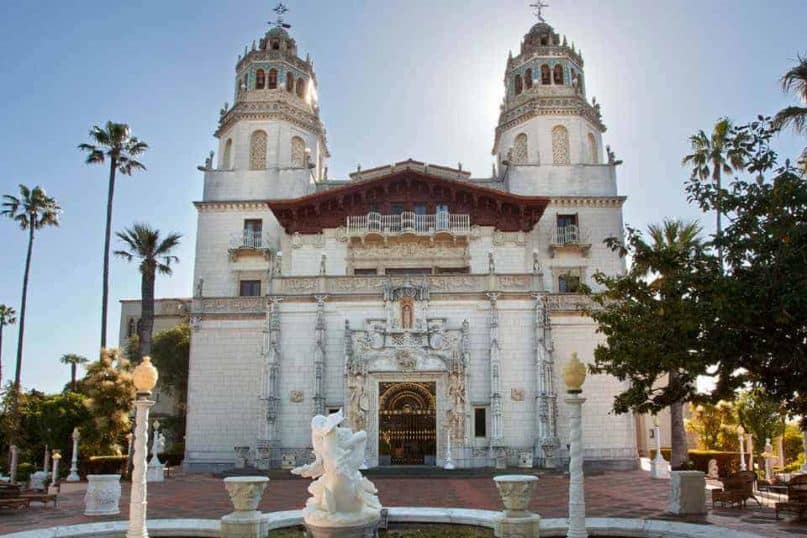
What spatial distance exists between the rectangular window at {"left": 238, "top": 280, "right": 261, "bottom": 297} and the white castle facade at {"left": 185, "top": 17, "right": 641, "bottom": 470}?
112 millimetres

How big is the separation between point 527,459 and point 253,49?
97.0ft

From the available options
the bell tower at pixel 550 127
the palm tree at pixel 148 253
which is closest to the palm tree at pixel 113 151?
the palm tree at pixel 148 253

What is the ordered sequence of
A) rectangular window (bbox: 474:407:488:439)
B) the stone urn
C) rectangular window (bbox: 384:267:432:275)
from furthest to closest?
rectangular window (bbox: 384:267:432:275) → rectangular window (bbox: 474:407:488:439) → the stone urn

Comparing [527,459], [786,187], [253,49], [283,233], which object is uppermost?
[253,49]

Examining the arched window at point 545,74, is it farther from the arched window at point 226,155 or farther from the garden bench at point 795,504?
the garden bench at point 795,504

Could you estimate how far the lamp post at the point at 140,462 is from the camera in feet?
38.4

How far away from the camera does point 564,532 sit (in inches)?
547

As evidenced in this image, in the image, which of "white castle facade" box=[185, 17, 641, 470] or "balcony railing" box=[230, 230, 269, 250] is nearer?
"white castle facade" box=[185, 17, 641, 470]

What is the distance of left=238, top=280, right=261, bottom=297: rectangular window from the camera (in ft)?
125

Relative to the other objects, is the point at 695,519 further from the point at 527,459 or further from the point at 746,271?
the point at 527,459

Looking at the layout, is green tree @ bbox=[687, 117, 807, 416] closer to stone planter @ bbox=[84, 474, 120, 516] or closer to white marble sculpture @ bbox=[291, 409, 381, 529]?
white marble sculpture @ bbox=[291, 409, 381, 529]

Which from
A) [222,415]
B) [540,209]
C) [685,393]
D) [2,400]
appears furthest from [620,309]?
[2,400]

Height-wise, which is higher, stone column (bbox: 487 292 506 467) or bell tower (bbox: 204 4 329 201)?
bell tower (bbox: 204 4 329 201)

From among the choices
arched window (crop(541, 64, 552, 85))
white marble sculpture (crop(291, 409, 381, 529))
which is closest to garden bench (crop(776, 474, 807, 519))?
white marble sculpture (crop(291, 409, 381, 529))
